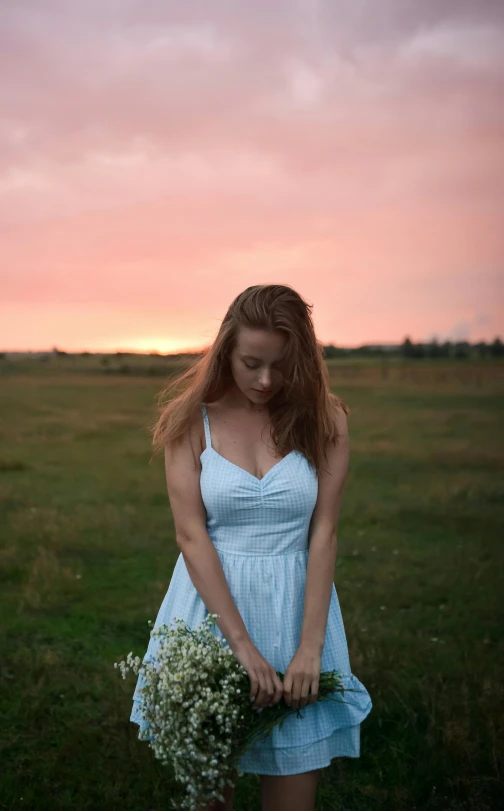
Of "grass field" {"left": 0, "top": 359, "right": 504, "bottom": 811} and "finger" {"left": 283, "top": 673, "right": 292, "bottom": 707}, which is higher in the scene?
"finger" {"left": 283, "top": 673, "right": 292, "bottom": 707}

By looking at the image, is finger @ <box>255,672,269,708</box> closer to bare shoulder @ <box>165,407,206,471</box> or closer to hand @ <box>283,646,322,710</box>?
hand @ <box>283,646,322,710</box>

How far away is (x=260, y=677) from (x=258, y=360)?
1.25 metres

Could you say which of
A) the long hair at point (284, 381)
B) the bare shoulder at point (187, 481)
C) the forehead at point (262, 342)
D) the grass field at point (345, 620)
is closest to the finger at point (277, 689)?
the bare shoulder at point (187, 481)

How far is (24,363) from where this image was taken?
2211 inches

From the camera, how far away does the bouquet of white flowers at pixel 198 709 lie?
2.68 meters

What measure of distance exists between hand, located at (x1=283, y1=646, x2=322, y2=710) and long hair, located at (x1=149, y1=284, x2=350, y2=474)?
78 centimetres

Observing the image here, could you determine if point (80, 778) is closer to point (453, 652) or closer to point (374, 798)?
point (374, 798)

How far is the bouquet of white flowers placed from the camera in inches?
106

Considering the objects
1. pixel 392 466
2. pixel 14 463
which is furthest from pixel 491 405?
pixel 14 463

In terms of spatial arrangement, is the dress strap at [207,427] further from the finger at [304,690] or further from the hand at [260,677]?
the finger at [304,690]

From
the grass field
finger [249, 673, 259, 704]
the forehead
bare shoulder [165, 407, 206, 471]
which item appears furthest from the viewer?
the grass field

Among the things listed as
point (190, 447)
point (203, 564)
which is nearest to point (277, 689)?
point (203, 564)

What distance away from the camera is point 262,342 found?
314 centimetres

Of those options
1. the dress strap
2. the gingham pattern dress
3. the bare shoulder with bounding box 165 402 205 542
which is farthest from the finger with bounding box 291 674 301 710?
the dress strap
